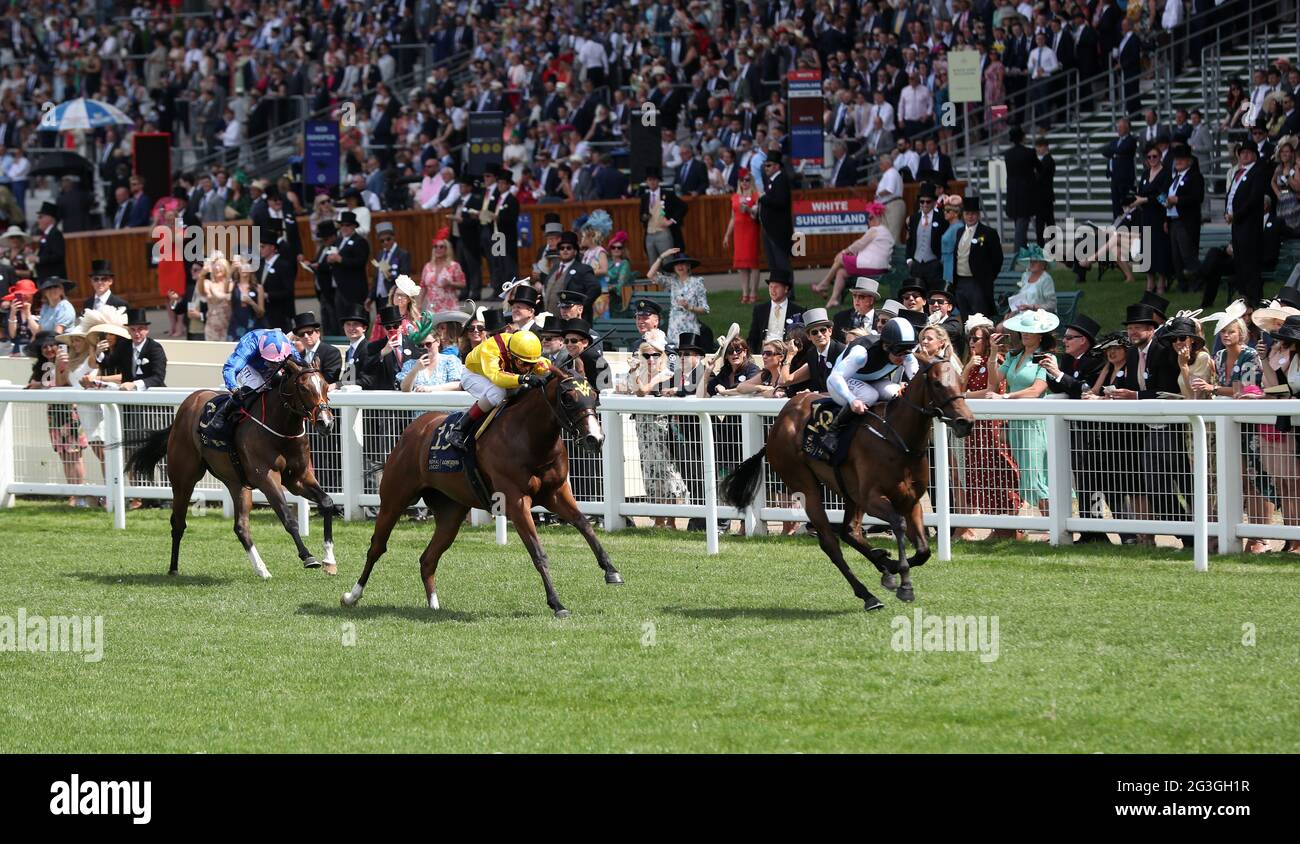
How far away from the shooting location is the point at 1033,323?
45.1 ft

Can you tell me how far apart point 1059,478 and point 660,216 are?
37.0ft

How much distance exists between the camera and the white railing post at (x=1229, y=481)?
1199cm

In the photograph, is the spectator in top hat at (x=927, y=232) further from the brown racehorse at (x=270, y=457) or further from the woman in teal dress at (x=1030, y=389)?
the brown racehorse at (x=270, y=457)

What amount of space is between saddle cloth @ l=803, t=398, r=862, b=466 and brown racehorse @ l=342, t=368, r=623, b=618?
4.22 feet

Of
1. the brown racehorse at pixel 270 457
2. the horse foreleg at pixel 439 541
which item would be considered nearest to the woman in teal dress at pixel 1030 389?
the horse foreleg at pixel 439 541

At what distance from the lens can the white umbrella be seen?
3186 cm

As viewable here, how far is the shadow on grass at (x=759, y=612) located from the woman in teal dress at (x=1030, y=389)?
106 inches

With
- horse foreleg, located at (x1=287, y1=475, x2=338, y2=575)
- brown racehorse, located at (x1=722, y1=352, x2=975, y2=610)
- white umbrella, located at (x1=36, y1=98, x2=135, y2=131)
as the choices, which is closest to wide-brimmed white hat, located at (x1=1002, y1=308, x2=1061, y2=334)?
brown racehorse, located at (x1=722, y1=352, x2=975, y2=610)

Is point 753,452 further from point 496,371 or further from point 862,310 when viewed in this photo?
point 496,371

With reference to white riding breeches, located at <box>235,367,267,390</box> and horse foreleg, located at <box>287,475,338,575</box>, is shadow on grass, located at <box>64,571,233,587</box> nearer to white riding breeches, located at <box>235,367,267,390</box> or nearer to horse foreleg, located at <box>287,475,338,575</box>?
horse foreleg, located at <box>287,475,338,575</box>

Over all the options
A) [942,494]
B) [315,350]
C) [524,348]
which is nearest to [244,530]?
[315,350]

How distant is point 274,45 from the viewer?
37312 mm
